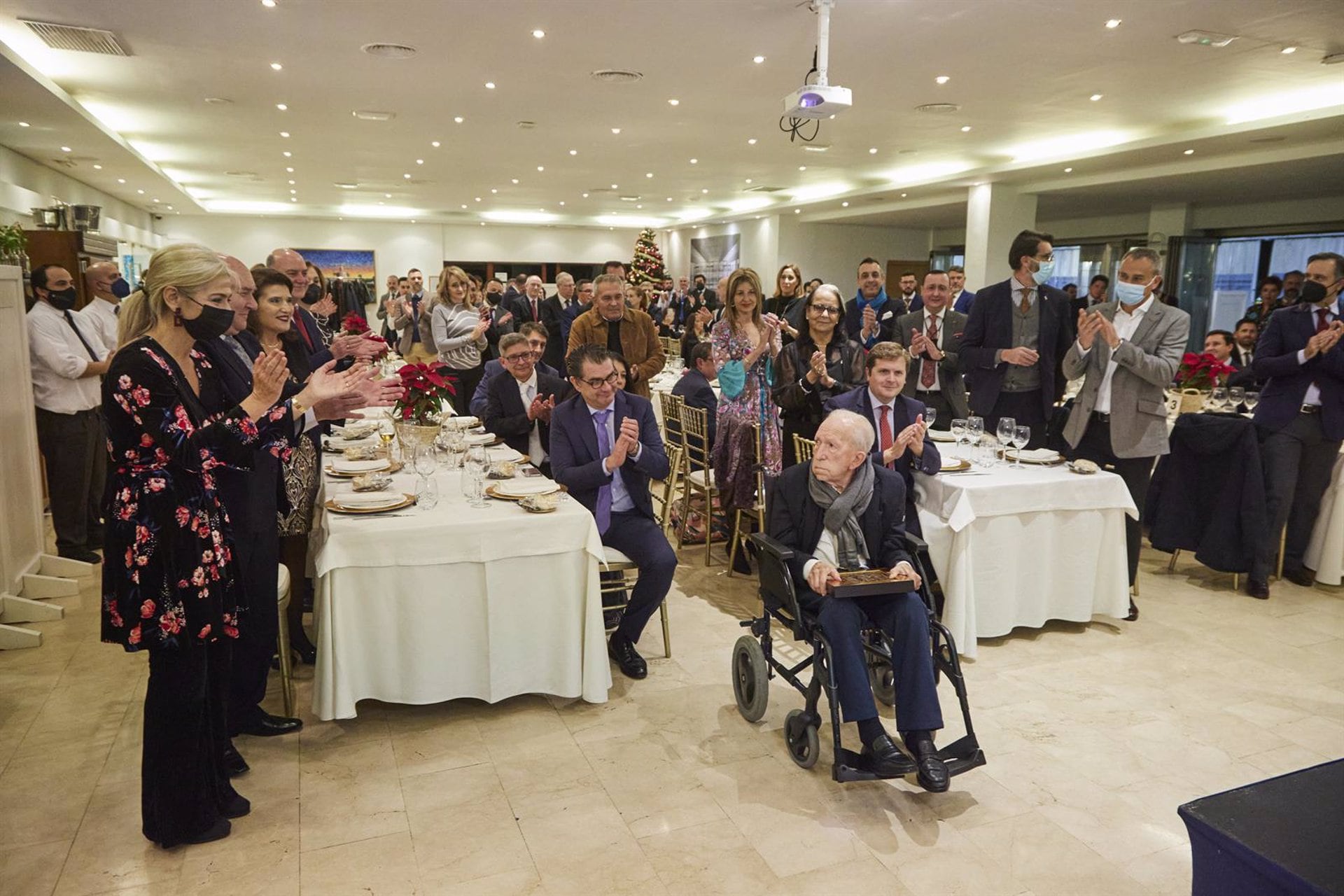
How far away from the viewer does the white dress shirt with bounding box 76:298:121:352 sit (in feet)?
18.6

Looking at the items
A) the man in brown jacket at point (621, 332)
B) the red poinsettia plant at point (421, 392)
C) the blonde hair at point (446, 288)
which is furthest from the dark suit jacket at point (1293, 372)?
the blonde hair at point (446, 288)

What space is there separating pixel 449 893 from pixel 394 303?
1033cm

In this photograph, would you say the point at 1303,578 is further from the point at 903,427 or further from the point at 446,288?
the point at 446,288

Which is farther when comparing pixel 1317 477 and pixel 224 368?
pixel 1317 477

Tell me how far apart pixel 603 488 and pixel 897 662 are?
60.0 inches

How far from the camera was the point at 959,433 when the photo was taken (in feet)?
14.5

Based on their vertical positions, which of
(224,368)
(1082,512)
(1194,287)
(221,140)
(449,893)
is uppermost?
(221,140)

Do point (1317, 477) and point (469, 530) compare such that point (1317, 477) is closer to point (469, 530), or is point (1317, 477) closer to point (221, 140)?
point (469, 530)

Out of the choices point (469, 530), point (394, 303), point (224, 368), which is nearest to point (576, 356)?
point (469, 530)

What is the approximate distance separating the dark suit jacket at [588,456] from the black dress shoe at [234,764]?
160 cm

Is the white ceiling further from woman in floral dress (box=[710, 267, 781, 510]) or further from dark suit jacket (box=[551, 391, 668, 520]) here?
dark suit jacket (box=[551, 391, 668, 520])

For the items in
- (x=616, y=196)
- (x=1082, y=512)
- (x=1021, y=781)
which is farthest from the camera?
(x=616, y=196)

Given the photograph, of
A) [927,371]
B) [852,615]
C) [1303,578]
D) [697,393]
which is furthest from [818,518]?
[1303,578]

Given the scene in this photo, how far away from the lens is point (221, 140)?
11.4 m
